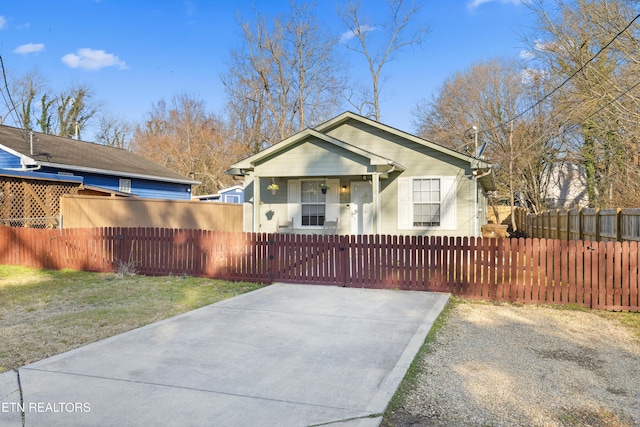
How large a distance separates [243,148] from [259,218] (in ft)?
73.9

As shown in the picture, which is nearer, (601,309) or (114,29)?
(601,309)

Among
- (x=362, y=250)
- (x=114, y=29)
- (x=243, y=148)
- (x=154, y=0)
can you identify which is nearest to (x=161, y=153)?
(x=243, y=148)

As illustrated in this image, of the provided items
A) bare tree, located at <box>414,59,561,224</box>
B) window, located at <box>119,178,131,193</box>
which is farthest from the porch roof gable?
bare tree, located at <box>414,59,561,224</box>

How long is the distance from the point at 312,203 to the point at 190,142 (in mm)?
25579

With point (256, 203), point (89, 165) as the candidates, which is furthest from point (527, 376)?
point (89, 165)

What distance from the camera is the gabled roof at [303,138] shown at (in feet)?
40.9

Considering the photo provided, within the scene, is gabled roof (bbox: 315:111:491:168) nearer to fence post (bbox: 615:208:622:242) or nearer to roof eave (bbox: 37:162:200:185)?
fence post (bbox: 615:208:622:242)

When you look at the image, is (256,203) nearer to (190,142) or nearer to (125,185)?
(125,185)

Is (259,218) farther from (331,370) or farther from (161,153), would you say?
(161,153)

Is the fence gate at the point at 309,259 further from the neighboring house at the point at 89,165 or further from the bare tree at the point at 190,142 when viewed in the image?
the bare tree at the point at 190,142

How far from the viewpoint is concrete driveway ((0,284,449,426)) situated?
3.26 m

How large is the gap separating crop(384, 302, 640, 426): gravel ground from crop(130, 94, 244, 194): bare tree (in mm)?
31609

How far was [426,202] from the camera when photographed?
1397 centimetres

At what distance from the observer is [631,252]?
7238 mm
